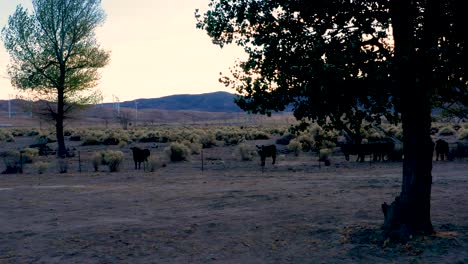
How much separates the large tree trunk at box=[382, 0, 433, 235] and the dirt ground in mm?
477

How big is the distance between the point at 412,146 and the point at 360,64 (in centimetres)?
245

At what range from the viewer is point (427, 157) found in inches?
451

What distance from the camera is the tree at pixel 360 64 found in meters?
10.0

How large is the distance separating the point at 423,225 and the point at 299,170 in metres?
17.0

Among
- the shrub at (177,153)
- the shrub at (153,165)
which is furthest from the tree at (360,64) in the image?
the shrub at (177,153)

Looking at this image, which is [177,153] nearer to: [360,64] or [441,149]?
[441,149]

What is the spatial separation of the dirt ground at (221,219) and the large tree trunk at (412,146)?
0.48 m

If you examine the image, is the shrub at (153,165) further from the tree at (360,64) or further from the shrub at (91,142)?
the shrub at (91,142)

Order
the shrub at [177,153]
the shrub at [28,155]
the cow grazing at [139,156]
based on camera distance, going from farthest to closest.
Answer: the shrub at [28,155], the shrub at [177,153], the cow grazing at [139,156]

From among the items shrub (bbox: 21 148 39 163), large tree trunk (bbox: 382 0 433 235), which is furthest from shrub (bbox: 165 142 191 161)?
large tree trunk (bbox: 382 0 433 235)

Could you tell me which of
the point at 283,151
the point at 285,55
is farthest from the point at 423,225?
the point at 283,151

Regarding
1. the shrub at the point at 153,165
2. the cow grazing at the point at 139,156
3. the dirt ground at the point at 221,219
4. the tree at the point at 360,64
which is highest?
the tree at the point at 360,64

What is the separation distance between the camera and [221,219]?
574 inches

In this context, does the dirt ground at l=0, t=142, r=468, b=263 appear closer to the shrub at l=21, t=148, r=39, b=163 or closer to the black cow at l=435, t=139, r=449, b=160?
the black cow at l=435, t=139, r=449, b=160
